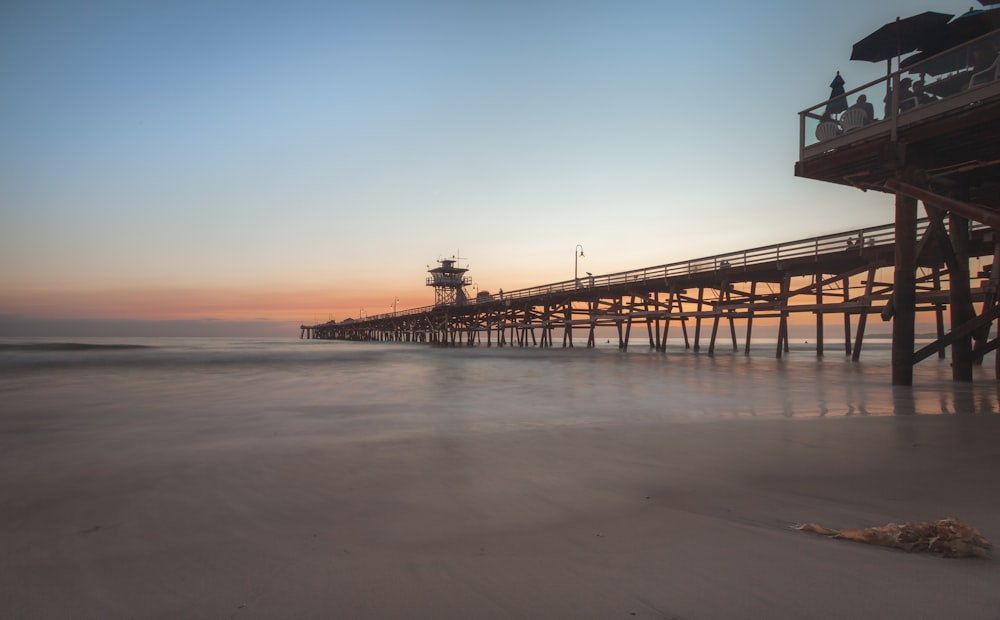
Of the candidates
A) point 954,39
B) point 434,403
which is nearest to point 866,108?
point 954,39

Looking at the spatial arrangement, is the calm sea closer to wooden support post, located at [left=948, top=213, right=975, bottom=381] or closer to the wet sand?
wooden support post, located at [left=948, top=213, right=975, bottom=381]

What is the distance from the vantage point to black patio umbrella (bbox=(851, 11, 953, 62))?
10938mm

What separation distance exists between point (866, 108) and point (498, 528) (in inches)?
469

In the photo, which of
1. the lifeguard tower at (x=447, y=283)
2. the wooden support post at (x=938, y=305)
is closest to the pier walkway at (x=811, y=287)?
the wooden support post at (x=938, y=305)

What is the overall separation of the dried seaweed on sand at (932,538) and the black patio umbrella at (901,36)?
13110 millimetres

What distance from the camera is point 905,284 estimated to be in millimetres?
10359

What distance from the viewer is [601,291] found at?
34750mm

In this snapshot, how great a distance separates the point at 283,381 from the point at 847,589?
15.4 m

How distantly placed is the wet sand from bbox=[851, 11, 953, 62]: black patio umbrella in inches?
396

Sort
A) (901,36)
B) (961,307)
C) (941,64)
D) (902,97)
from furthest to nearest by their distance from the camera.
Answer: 1. (901,36)
2. (961,307)
3. (902,97)
4. (941,64)

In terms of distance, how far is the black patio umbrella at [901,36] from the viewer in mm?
10938

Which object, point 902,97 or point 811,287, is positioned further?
point 811,287

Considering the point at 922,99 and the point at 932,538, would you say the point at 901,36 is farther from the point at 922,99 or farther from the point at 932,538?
the point at 932,538

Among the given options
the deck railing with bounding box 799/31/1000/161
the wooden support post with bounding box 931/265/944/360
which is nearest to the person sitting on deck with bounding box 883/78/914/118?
the deck railing with bounding box 799/31/1000/161
